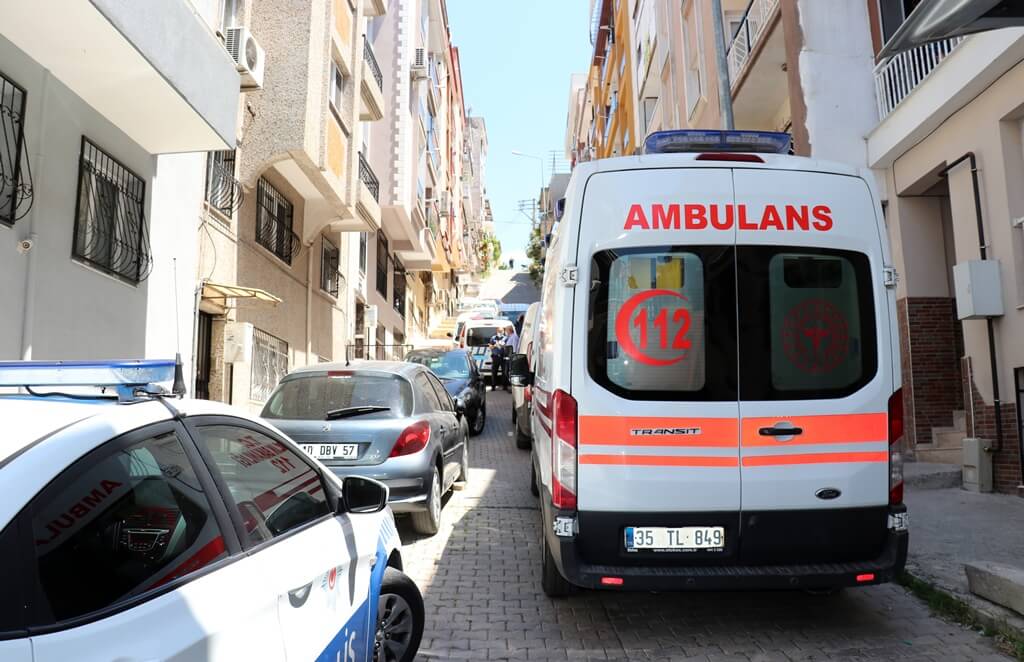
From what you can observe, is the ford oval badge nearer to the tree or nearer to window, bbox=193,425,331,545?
window, bbox=193,425,331,545

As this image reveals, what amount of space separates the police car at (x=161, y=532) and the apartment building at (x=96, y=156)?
14.9 feet

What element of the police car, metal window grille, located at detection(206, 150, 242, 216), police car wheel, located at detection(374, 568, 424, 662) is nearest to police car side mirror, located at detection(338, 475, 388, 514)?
the police car

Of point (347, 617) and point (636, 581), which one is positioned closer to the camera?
point (347, 617)

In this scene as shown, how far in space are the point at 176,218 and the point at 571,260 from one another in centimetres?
726

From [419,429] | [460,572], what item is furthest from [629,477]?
[419,429]

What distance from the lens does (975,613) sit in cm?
425

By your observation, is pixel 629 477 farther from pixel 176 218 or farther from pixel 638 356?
pixel 176 218

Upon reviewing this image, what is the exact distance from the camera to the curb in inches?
154

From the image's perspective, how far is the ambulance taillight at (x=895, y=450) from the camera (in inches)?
158

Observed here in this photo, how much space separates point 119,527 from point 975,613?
4591mm

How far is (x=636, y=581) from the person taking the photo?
383 centimetres

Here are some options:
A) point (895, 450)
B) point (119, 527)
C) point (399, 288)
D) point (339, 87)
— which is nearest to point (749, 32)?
point (339, 87)

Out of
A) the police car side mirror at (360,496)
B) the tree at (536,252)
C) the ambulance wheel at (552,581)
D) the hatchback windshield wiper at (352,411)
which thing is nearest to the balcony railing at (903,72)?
the hatchback windshield wiper at (352,411)

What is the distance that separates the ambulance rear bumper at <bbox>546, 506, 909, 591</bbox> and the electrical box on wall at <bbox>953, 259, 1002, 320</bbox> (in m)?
5.36
